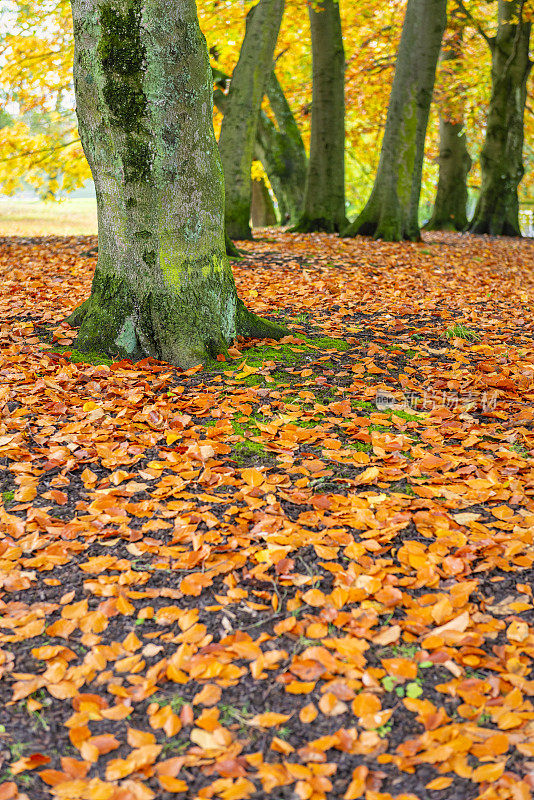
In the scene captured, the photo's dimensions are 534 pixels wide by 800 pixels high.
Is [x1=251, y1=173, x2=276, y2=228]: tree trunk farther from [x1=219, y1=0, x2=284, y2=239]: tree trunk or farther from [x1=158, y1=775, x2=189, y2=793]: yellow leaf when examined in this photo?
[x1=158, y1=775, x2=189, y2=793]: yellow leaf

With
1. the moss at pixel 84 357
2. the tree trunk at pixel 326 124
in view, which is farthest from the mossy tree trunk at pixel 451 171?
the moss at pixel 84 357

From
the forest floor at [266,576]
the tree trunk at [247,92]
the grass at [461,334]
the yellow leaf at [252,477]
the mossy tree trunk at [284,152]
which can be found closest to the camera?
the forest floor at [266,576]

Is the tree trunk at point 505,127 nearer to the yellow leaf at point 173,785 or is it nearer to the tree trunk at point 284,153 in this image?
the tree trunk at point 284,153

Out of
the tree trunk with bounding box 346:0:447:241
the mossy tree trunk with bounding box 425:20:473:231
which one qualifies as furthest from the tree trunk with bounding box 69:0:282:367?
the mossy tree trunk with bounding box 425:20:473:231

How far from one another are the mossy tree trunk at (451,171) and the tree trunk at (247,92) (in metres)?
8.38

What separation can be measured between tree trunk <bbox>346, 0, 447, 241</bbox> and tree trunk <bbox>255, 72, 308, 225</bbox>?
4307 millimetres

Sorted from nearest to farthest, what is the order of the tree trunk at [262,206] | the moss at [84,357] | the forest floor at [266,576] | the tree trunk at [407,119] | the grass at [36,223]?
the forest floor at [266,576]
the moss at [84,357]
the tree trunk at [407,119]
the tree trunk at [262,206]
the grass at [36,223]

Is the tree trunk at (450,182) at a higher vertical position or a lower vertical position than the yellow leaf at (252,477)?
higher

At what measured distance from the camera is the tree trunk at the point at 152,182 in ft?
13.8

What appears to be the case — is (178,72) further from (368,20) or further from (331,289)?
(368,20)

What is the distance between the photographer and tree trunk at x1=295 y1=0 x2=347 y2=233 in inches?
445

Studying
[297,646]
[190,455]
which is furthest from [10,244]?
[297,646]

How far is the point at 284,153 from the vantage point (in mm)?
14547

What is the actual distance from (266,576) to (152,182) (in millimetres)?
2884
